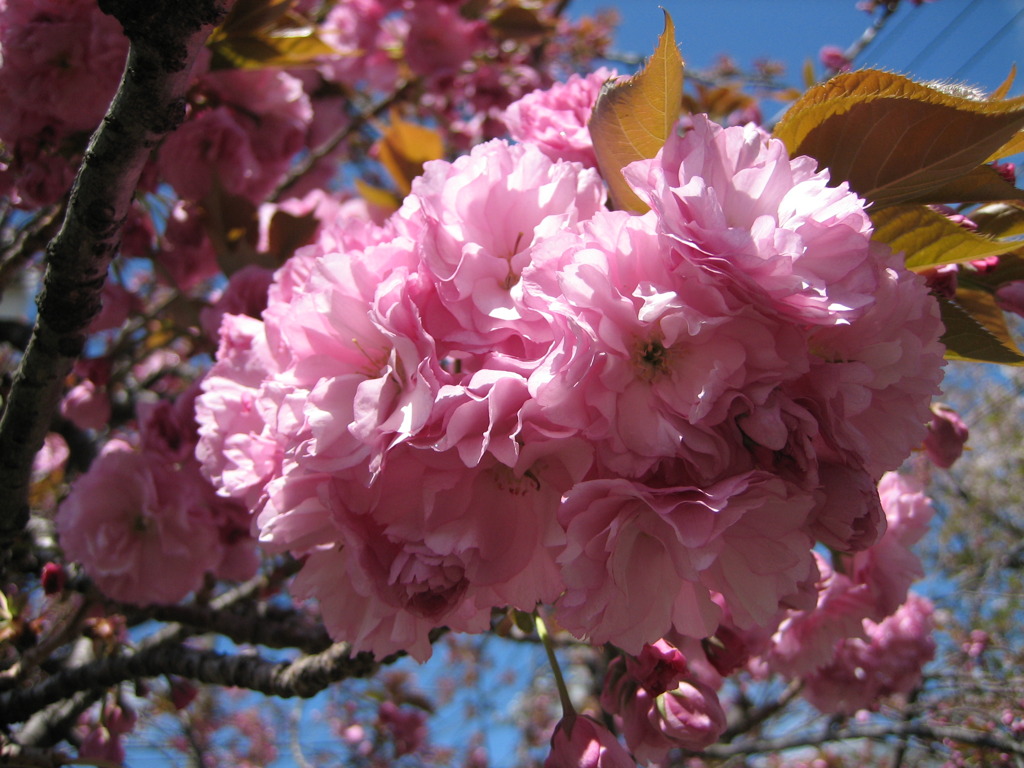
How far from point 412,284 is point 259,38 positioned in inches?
41.8

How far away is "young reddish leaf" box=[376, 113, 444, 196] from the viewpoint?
1.74 metres

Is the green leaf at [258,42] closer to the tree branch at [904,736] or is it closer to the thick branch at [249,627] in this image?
the thick branch at [249,627]

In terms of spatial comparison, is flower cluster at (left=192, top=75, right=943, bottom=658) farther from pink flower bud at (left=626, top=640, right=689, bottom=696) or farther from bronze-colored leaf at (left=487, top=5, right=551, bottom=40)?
bronze-colored leaf at (left=487, top=5, right=551, bottom=40)

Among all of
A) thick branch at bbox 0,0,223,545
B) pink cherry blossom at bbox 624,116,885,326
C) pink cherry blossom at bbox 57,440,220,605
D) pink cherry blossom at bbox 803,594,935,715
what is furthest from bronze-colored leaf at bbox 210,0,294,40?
pink cherry blossom at bbox 803,594,935,715

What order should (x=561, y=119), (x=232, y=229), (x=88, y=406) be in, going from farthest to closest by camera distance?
(x=88, y=406)
(x=232, y=229)
(x=561, y=119)

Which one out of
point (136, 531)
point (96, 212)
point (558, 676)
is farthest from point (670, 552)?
point (136, 531)

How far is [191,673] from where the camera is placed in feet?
4.86

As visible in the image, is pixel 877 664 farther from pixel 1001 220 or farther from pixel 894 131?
pixel 894 131

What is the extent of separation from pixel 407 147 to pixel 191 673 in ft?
4.47

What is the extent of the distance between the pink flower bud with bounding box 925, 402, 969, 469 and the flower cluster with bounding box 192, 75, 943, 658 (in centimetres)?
59

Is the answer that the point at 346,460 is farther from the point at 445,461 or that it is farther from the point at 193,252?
the point at 193,252

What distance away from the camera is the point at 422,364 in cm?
72

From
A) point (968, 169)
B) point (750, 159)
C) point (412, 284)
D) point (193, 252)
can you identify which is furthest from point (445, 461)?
point (193, 252)

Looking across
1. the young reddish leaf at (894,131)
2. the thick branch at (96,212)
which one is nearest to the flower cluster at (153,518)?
the thick branch at (96,212)
